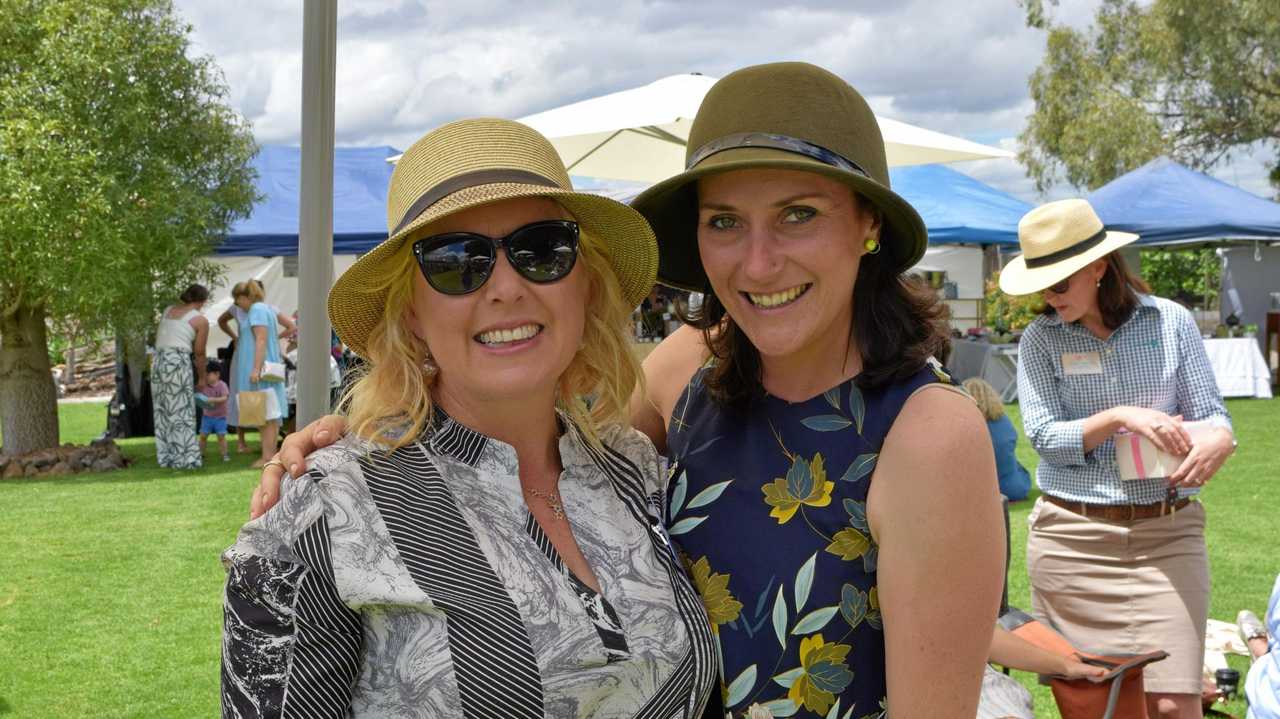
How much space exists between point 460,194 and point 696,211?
1.95ft

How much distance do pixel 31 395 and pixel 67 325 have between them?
945 mm

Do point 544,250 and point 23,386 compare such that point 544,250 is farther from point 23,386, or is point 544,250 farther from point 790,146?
point 23,386

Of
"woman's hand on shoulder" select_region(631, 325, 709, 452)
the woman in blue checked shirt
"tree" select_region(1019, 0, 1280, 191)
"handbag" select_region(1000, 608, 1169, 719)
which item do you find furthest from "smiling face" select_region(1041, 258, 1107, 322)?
"tree" select_region(1019, 0, 1280, 191)

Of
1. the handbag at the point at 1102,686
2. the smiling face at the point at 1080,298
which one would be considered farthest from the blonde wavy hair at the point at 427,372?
the smiling face at the point at 1080,298

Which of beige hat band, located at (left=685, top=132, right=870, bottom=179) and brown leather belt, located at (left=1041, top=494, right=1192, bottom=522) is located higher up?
beige hat band, located at (left=685, top=132, right=870, bottom=179)

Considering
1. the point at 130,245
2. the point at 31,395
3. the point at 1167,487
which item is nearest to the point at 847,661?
the point at 1167,487

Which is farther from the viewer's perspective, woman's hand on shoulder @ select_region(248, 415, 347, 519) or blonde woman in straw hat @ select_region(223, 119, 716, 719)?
woman's hand on shoulder @ select_region(248, 415, 347, 519)

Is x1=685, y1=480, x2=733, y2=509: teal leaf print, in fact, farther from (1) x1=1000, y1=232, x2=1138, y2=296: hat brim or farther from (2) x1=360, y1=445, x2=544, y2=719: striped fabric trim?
(1) x1=1000, y1=232, x2=1138, y2=296: hat brim

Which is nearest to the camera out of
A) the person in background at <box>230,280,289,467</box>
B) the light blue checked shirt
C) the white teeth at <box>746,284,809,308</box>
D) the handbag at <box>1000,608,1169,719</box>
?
the white teeth at <box>746,284,809,308</box>

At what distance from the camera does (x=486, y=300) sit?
183 centimetres

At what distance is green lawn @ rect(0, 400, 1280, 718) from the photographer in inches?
224

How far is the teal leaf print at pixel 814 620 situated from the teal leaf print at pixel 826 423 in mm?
289

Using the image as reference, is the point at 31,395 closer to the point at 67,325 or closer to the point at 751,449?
the point at 67,325

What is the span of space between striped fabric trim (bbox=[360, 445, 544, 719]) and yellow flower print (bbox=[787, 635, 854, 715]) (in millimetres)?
459
